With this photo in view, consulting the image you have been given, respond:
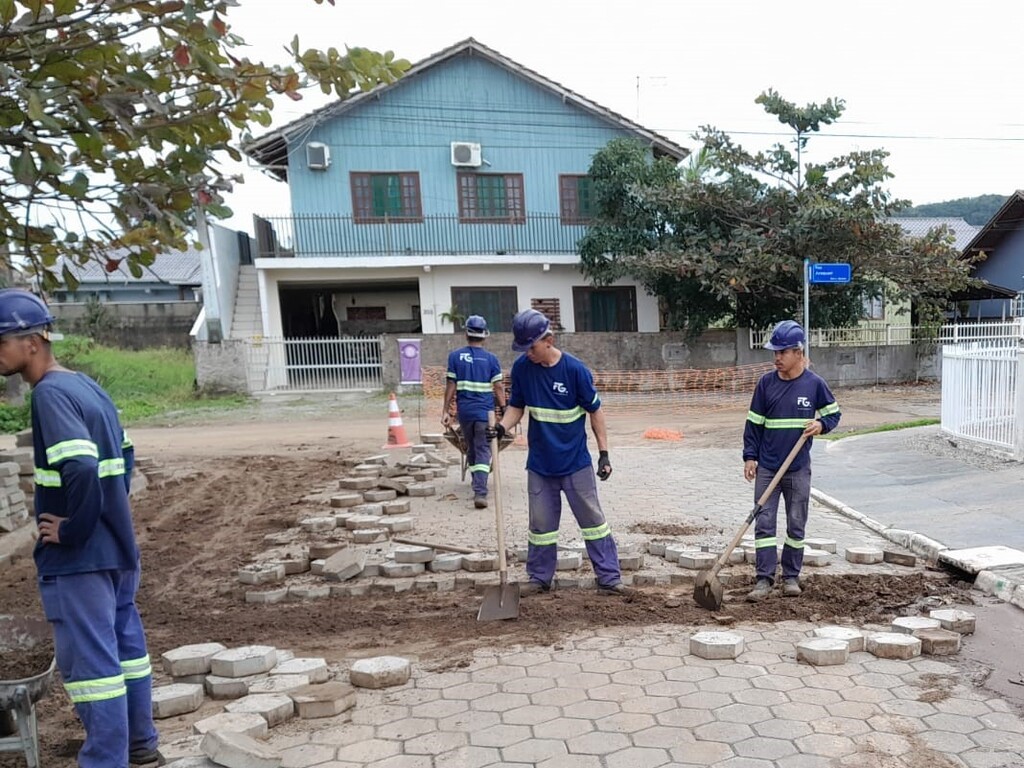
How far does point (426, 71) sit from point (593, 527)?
19126 millimetres

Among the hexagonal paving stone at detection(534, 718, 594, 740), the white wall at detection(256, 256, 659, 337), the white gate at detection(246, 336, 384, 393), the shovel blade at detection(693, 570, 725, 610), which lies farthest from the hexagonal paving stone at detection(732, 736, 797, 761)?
the white wall at detection(256, 256, 659, 337)

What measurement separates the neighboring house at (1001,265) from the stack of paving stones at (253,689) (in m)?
26.6

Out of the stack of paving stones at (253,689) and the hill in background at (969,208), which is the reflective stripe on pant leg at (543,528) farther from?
the hill in background at (969,208)

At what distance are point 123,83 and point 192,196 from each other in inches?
26.7

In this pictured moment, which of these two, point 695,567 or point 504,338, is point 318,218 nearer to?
point 504,338

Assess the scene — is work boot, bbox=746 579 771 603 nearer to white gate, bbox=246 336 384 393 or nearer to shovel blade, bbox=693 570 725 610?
shovel blade, bbox=693 570 725 610

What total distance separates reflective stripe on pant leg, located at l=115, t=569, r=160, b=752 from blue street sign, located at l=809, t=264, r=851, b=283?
47.1 feet

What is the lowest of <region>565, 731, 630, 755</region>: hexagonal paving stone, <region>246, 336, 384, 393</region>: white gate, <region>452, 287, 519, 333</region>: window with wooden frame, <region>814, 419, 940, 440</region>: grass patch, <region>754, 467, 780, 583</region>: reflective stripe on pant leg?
<region>814, 419, 940, 440</region>: grass patch

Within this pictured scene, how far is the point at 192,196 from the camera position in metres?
4.24

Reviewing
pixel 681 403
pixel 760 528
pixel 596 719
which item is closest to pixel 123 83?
pixel 596 719

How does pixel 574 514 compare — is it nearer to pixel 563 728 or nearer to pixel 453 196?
pixel 563 728

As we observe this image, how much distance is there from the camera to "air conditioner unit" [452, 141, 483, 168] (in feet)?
69.5

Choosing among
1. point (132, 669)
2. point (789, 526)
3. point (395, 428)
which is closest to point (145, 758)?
point (132, 669)

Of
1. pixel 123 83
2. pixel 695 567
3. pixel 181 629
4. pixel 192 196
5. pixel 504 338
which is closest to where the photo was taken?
pixel 123 83
